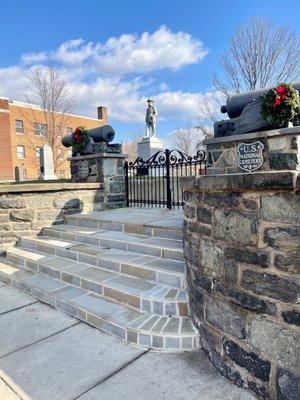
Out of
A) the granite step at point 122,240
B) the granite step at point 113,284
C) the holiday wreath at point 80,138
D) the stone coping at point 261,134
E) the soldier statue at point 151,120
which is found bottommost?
the granite step at point 113,284

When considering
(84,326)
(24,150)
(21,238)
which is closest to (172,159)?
(21,238)

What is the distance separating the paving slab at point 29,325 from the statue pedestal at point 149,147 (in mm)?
9944

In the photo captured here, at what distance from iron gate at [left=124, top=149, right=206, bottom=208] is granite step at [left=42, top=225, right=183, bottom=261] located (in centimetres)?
211

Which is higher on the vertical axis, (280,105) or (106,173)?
(280,105)

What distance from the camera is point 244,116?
3.35 meters

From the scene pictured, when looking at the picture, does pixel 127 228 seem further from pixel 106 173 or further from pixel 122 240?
pixel 106 173

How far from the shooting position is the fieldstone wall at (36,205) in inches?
215

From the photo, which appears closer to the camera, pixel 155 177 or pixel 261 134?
pixel 261 134

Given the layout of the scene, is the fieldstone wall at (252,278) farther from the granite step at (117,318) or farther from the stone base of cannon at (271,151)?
the stone base of cannon at (271,151)

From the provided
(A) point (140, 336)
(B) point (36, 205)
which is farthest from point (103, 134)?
(A) point (140, 336)

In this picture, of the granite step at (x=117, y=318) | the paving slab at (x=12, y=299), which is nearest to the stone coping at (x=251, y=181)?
the granite step at (x=117, y=318)

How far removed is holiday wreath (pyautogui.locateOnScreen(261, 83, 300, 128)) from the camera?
2.92 meters

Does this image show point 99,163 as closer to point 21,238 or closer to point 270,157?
point 21,238

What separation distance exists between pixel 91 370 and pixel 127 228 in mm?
2660
